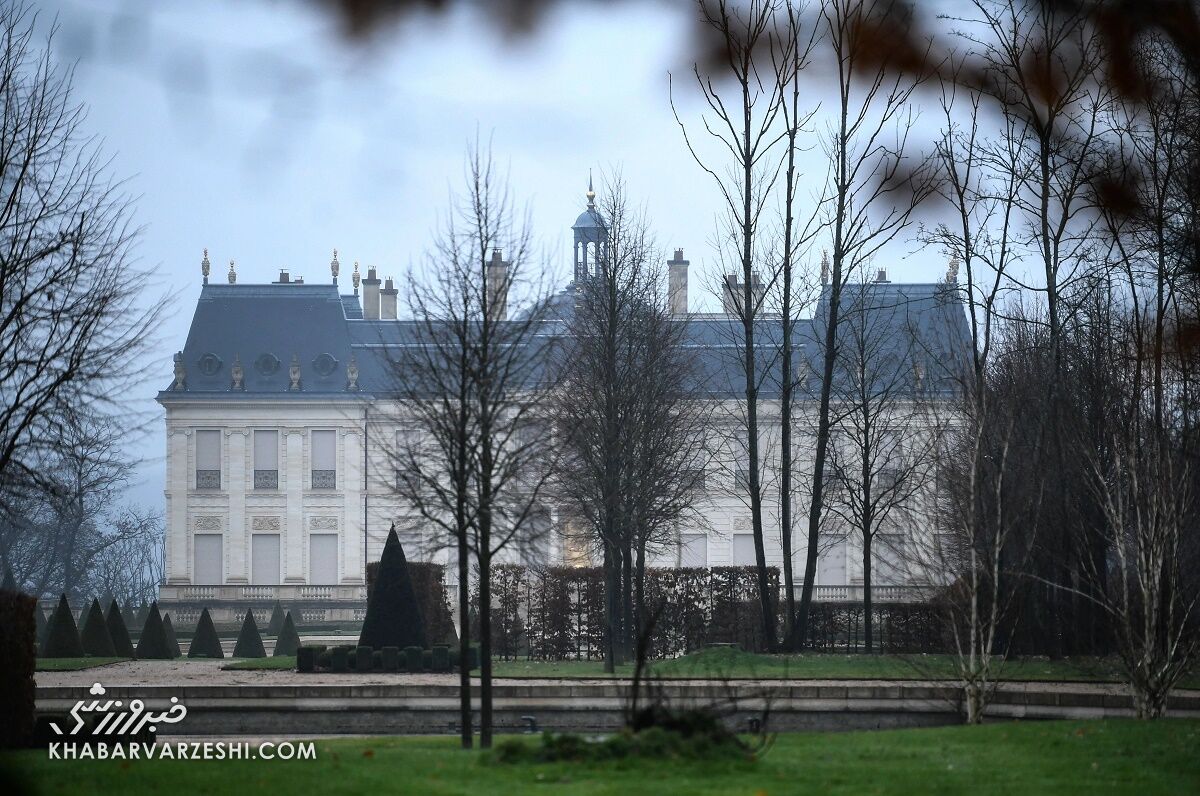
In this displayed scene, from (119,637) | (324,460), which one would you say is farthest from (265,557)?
(119,637)

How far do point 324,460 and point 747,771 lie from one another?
166ft

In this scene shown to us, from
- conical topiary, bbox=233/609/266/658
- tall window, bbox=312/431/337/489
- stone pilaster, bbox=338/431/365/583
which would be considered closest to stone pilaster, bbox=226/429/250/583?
tall window, bbox=312/431/337/489

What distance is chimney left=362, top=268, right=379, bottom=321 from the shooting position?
194 feet

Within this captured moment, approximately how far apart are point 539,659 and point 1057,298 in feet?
37.1

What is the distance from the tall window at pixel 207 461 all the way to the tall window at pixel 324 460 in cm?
409

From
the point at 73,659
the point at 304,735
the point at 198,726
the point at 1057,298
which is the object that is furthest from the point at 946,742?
the point at 73,659

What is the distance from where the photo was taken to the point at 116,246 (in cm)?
1563

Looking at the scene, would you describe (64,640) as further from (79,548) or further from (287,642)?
(79,548)

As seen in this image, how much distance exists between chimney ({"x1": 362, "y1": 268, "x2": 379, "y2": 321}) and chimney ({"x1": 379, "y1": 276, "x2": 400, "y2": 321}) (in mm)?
667

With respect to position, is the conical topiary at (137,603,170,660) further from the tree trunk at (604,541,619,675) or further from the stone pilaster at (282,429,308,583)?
the stone pilaster at (282,429,308,583)

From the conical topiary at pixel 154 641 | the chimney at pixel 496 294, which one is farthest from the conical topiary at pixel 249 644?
the chimney at pixel 496 294

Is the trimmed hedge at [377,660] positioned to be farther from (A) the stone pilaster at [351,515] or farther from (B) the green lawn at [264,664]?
(A) the stone pilaster at [351,515]

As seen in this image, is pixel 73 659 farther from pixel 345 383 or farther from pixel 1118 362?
pixel 345 383

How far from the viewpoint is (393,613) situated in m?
20.5
